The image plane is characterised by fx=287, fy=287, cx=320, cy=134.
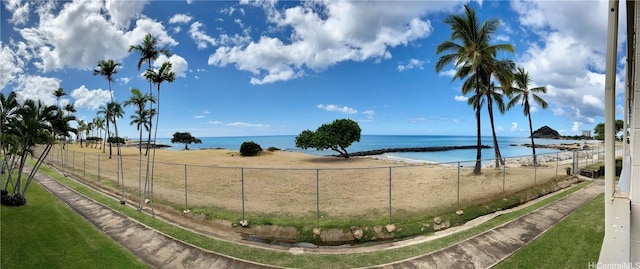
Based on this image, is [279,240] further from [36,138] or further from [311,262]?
[36,138]

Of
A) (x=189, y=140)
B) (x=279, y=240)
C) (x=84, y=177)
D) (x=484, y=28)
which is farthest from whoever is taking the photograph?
(x=189, y=140)

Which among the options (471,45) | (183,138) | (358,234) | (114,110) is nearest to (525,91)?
(471,45)

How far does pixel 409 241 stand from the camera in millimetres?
9109

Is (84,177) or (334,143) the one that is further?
(334,143)

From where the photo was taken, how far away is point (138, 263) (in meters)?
7.80

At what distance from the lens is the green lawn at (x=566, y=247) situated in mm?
7049

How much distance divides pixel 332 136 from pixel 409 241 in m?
26.0

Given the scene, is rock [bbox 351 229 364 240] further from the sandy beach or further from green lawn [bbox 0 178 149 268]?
green lawn [bbox 0 178 149 268]

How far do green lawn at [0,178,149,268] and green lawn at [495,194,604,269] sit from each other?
399 inches

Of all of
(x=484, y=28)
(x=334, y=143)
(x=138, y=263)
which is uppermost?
(x=484, y=28)

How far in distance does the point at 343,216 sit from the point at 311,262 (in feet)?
10.7

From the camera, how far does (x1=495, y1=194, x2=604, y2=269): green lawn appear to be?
705 cm

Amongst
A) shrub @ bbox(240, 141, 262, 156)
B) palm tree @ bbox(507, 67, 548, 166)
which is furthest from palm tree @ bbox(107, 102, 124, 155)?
palm tree @ bbox(507, 67, 548, 166)

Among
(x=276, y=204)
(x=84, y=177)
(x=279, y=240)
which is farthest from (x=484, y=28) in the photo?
(x=84, y=177)
